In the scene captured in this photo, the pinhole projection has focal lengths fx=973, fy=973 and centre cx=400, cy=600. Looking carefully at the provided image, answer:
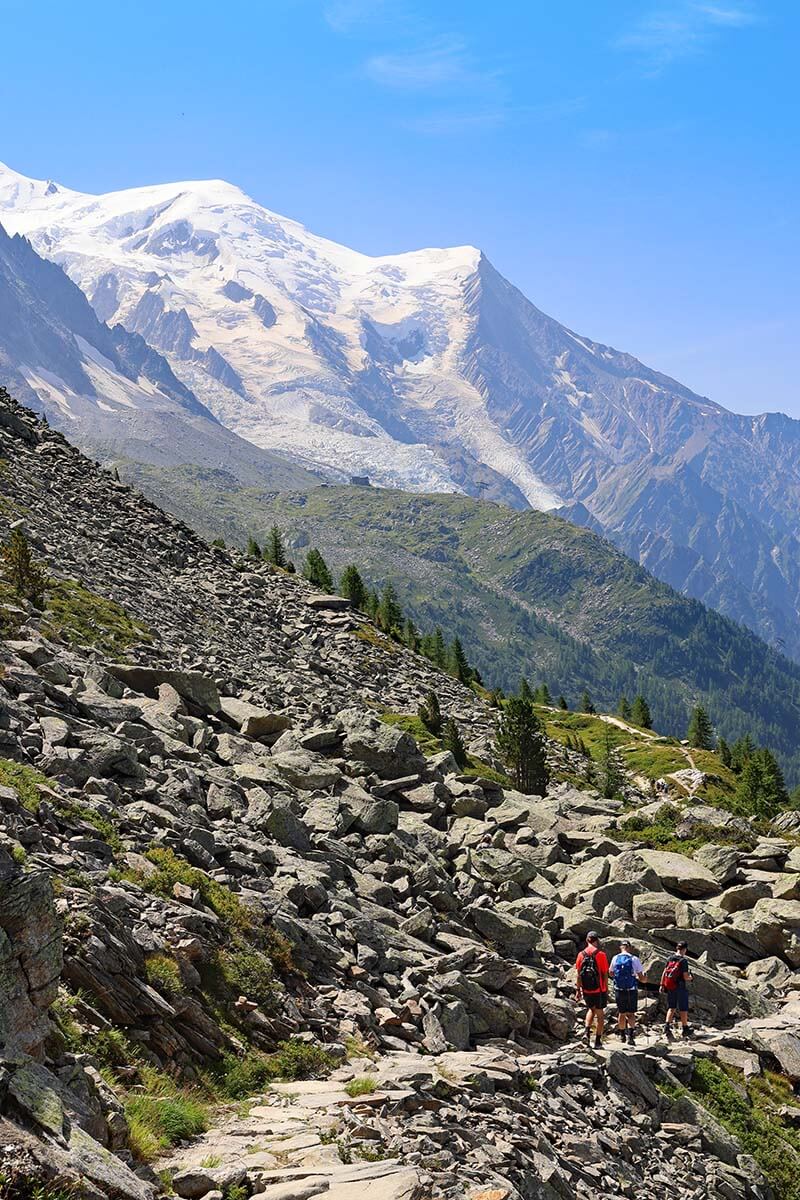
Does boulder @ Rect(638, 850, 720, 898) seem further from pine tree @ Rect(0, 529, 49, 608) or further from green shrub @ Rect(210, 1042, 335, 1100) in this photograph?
pine tree @ Rect(0, 529, 49, 608)

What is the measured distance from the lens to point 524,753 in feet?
238

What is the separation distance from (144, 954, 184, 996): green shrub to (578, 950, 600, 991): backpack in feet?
44.0

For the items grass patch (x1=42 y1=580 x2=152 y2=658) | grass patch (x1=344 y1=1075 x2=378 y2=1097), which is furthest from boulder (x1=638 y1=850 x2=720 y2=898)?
grass patch (x1=42 y1=580 x2=152 y2=658)

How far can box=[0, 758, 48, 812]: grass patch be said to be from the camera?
68.5ft

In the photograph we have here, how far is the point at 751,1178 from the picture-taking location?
24.0 m

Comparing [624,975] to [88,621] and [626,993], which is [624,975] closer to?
[626,993]

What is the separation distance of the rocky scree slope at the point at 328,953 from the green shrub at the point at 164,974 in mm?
49

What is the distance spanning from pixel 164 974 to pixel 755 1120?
17.6 metres

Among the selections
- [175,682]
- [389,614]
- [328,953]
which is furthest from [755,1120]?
[389,614]

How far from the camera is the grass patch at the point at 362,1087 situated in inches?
699

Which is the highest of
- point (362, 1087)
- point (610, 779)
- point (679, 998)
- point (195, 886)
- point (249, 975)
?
point (195, 886)

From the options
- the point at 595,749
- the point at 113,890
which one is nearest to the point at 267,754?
the point at 113,890

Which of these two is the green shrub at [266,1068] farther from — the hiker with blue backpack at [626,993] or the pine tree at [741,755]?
the pine tree at [741,755]

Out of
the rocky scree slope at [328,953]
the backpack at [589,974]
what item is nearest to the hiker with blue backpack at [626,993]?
the rocky scree slope at [328,953]
